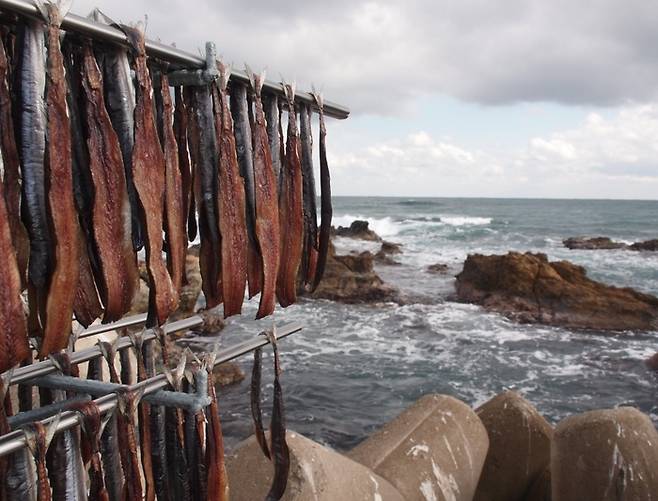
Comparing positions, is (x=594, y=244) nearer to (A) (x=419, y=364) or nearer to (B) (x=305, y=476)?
(A) (x=419, y=364)

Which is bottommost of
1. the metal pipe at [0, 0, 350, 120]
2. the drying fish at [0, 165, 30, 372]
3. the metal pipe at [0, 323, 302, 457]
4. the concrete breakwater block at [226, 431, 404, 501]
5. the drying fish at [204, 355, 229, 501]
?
the concrete breakwater block at [226, 431, 404, 501]

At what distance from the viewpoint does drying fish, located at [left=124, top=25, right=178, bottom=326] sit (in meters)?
1.78

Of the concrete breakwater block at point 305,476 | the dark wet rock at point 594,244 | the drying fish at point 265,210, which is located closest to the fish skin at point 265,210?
the drying fish at point 265,210

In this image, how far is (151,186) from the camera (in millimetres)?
1806

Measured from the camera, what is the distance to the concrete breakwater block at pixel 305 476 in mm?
3912

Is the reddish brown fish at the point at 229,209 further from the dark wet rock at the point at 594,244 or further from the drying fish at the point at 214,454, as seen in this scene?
the dark wet rock at the point at 594,244

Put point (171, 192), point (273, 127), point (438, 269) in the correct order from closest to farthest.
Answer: point (171, 192) < point (273, 127) < point (438, 269)

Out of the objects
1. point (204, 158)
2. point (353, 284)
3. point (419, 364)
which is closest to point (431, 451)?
point (204, 158)

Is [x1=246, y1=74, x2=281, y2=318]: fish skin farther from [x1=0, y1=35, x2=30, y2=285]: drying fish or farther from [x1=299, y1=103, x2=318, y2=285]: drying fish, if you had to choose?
[x1=0, y1=35, x2=30, y2=285]: drying fish

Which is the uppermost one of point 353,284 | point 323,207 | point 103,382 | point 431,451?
point 323,207

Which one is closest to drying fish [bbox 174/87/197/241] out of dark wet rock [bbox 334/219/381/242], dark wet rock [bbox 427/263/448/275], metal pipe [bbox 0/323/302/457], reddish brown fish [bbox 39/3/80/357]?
reddish brown fish [bbox 39/3/80/357]

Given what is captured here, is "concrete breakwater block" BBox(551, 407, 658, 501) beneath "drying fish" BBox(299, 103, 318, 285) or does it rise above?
beneath

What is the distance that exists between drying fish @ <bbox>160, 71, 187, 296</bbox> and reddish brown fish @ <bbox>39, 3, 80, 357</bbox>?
37 centimetres

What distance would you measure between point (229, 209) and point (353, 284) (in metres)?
20.1
